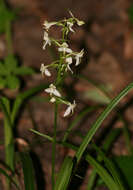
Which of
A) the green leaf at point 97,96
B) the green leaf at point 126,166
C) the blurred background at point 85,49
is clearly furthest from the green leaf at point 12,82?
the green leaf at point 97,96

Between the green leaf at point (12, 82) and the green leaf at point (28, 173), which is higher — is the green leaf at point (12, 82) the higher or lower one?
the higher one

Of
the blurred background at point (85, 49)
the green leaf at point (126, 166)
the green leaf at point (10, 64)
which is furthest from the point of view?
the blurred background at point (85, 49)

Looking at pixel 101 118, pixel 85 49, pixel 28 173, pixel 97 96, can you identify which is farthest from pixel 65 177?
pixel 85 49

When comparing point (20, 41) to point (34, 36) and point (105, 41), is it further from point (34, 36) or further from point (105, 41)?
point (105, 41)

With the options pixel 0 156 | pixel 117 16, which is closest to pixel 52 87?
pixel 0 156

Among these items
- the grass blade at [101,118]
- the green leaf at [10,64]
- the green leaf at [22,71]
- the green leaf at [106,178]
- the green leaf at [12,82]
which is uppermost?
the green leaf at [10,64]

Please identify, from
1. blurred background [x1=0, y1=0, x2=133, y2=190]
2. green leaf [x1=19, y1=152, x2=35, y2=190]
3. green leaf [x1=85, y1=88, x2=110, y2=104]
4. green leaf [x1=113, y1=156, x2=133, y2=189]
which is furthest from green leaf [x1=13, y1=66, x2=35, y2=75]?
green leaf [x1=85, y1=88, x2=110, y2=104]

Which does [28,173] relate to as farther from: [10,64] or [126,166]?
[10,64]

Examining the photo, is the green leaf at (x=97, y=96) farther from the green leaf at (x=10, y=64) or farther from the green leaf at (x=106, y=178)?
the green leaf at (x=106, y=178)

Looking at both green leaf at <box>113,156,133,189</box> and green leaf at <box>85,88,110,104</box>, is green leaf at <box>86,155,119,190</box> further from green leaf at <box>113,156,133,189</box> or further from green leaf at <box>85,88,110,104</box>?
green leaf at <box>85,88,110,104</box>
